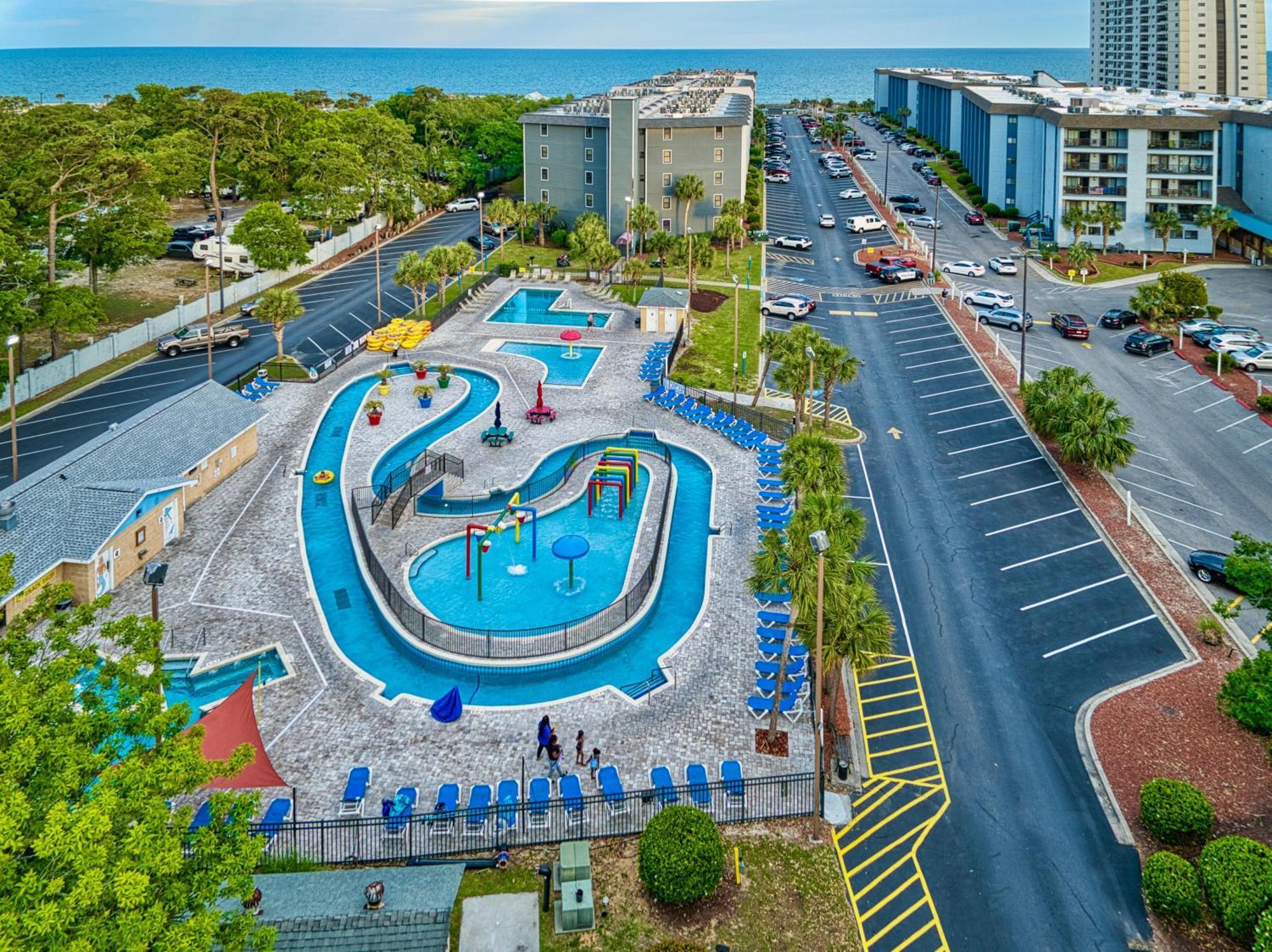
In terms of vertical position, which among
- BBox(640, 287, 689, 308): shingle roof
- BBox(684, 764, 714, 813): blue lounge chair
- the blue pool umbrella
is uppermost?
BBox(640, 287, 689, 308): shingle roof

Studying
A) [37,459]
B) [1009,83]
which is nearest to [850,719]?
[37,459]

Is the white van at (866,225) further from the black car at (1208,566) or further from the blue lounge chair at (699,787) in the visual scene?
the blue lounge chair at (699,787)

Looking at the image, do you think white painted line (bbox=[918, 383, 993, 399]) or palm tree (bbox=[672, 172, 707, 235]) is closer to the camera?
white painted line (bbox=[918, 383, 993, 399])

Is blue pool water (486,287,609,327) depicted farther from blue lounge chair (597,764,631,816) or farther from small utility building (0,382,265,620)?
blue lounge chair (597,764,631,816)

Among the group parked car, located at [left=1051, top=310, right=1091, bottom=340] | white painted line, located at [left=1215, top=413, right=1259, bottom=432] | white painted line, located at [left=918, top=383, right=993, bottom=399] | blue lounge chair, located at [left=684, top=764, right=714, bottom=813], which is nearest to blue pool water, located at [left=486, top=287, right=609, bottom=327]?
white painted line, located at [left=918, top=383, right=993, bottom=399]

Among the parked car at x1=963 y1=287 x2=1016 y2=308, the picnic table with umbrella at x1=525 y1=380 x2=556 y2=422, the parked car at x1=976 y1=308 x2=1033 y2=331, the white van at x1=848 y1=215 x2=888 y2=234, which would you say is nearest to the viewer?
the picnic table with umbrella at x1=525 y1=380 x2=556 y2=422

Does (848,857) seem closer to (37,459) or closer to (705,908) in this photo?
(705,908)

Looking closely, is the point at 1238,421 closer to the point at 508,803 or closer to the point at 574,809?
the point at 574,809
